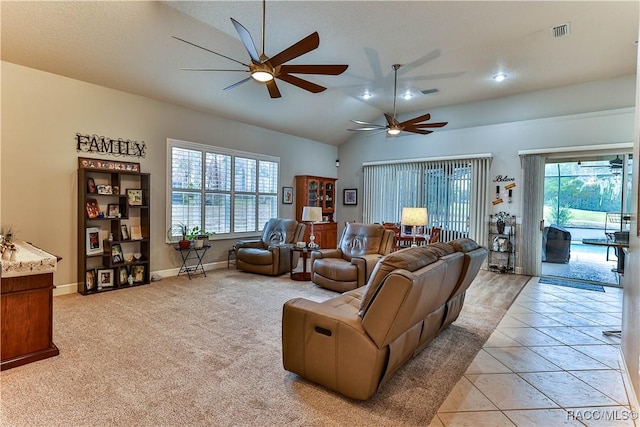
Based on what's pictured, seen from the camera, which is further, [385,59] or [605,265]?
[605,265]

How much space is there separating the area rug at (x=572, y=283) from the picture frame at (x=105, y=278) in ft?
23.7

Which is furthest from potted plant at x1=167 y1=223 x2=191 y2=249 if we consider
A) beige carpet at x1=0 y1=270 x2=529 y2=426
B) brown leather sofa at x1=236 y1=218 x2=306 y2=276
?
beige carpet at x1=0 y1=270 x2=529 y2=426

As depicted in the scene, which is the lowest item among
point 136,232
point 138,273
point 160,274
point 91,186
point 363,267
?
point 160,274

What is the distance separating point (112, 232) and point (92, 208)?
510 mm

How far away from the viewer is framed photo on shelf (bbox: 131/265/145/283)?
5008mm

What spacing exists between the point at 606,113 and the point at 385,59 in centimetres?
405

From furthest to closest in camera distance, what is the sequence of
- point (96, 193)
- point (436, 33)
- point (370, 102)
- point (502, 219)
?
point (370, 102), point (502, 219), point (96, 193), point (436, 33)

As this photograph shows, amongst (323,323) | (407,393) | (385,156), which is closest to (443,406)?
(407,393)

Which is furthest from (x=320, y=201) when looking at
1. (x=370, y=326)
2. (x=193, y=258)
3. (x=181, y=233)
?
(x=370, y=326)

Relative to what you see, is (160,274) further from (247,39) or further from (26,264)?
(247,39)

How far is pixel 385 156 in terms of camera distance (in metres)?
8.15

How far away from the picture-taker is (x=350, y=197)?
892 cm

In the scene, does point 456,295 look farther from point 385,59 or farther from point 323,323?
point 385,59

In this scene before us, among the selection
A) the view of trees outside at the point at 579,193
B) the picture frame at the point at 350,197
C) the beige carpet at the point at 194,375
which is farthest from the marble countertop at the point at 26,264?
the view of trees outside at the point at 579,193
